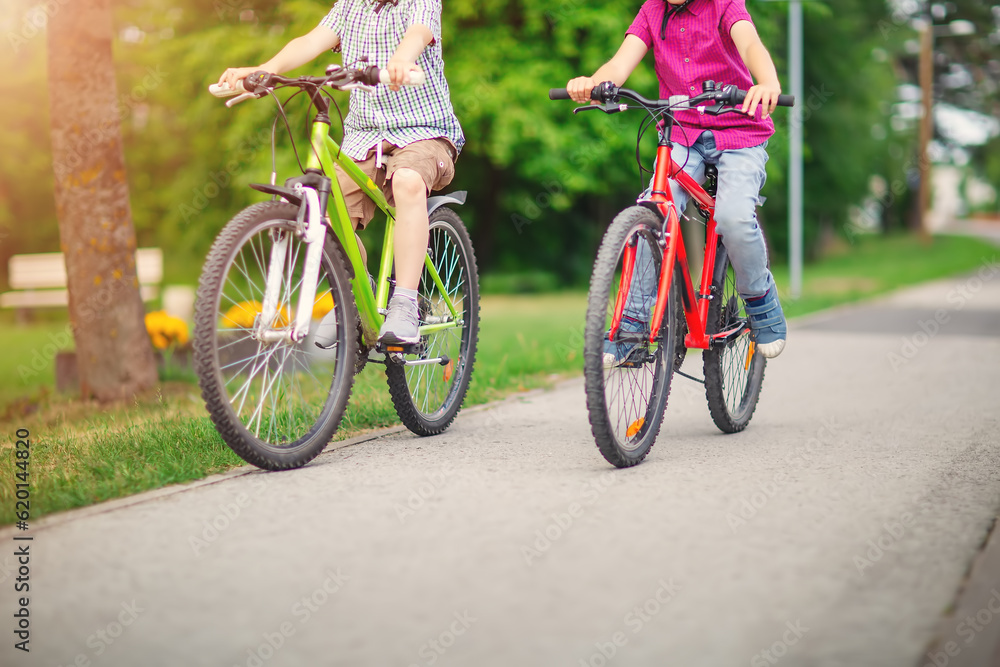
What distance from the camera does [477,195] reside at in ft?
75.5

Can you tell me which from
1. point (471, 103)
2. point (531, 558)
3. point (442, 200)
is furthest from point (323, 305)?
point (471, 103)

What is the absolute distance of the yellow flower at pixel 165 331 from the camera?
951 centimetres

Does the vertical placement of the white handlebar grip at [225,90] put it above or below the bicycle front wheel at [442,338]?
above

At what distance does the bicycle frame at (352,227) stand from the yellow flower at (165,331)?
546 centimetres

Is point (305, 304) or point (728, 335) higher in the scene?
point (305, 304)

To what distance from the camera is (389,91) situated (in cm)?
448

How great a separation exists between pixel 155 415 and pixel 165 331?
375 cm

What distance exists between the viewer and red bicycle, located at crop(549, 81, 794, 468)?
150 inches

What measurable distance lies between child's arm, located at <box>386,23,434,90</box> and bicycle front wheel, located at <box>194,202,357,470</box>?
2.04 ft

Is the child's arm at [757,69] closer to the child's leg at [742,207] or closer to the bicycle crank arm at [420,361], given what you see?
the child's leg at [742,207]

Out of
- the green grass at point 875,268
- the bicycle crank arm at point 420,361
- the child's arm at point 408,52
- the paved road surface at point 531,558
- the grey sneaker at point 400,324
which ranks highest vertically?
the child's arm at point 408,52

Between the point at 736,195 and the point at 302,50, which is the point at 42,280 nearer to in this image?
the point at 302,50

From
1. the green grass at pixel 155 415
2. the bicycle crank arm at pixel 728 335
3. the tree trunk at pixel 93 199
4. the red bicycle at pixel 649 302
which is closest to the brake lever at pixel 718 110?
the red bicycle at pixel 649 302

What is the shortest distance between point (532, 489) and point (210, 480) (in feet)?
3.68
